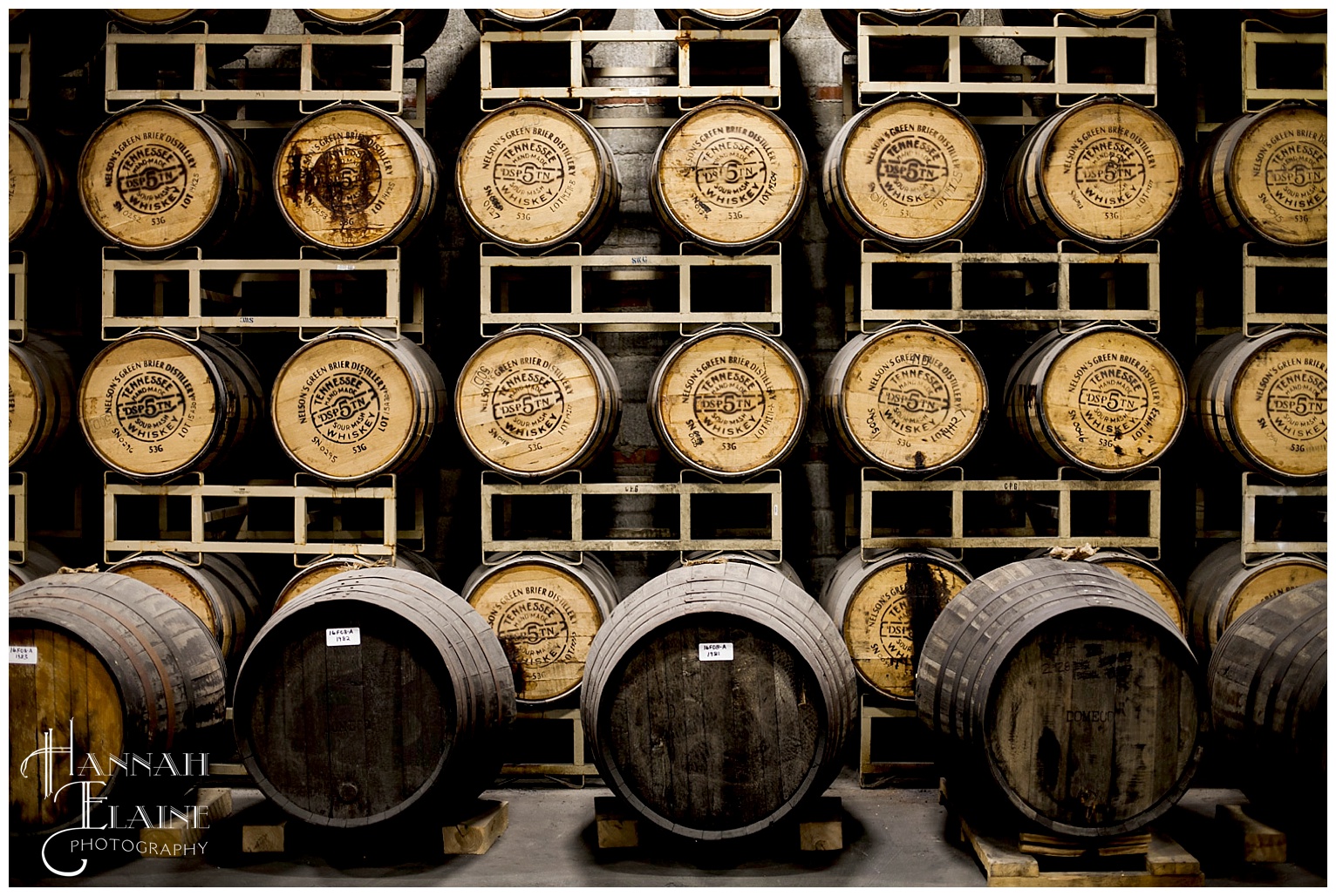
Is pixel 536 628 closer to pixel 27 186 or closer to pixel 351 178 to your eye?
pixel 351 178

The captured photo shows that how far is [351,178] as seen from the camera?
4.37 meters

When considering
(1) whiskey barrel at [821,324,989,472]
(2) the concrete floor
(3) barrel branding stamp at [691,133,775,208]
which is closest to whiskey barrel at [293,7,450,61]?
(3) barrel branding stamp at [691,133,775,208]

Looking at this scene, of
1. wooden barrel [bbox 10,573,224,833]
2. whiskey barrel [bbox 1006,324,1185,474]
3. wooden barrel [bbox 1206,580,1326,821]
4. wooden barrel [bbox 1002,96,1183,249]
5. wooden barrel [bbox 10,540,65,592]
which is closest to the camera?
wooden barrel [bbox 1206,580,1326,821]

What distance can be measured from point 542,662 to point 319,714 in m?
1.19

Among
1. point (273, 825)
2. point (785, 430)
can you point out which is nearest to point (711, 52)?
point (785, 430)

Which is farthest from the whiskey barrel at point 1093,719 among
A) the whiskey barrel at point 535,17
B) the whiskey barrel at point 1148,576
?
the whiskey barrel at point 535,17

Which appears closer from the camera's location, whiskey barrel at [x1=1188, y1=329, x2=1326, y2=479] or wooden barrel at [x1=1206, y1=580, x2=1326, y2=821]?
wooden barrel at [x1=1206, y1=580, x2=1326, y2=821]

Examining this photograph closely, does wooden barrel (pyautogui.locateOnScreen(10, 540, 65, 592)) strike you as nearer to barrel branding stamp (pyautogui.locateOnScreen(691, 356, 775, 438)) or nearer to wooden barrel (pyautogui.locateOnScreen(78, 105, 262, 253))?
wooden barrel (pyautogui.locateOnScreen(78, 105, 262, 253))

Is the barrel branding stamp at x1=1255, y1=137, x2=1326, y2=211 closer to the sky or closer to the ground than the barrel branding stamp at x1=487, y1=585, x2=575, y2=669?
closer to the sky

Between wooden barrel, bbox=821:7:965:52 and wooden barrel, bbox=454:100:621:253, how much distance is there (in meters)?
1.57

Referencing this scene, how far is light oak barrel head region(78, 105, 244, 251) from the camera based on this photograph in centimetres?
437

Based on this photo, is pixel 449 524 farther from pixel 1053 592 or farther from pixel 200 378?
pixel 1053 592

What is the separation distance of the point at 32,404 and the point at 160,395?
72 cm

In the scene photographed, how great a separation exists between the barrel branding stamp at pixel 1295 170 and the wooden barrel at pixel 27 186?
20.7ft
